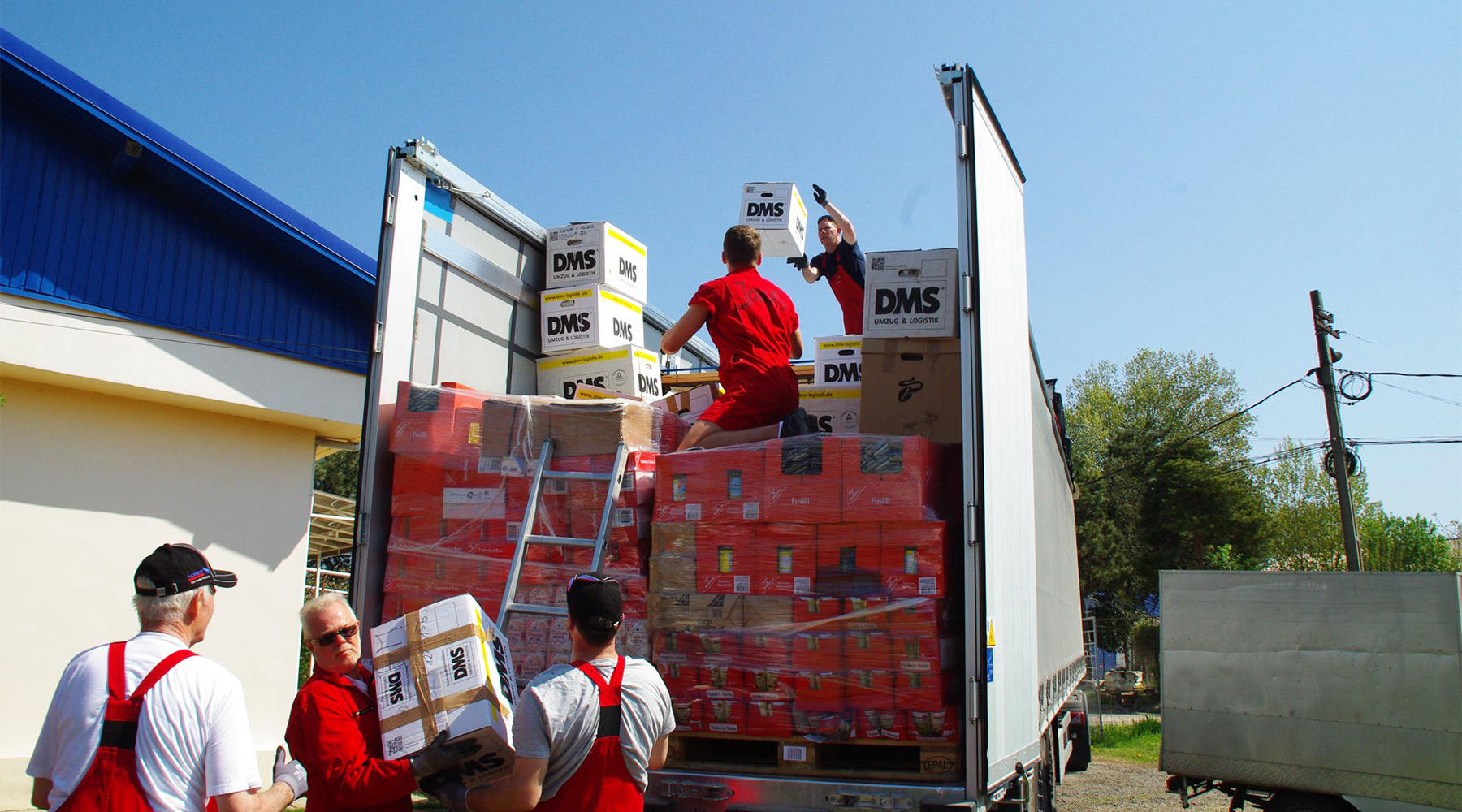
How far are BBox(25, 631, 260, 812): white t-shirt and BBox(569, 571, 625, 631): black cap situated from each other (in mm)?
877

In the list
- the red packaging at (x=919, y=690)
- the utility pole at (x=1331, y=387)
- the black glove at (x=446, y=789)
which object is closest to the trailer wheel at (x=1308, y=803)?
the red packaging at (x=919, y=690)

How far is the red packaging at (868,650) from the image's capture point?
13.0ft

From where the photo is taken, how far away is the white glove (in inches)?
107

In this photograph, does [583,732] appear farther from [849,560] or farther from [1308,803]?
[1308,803]

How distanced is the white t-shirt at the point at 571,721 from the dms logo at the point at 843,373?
3.17m

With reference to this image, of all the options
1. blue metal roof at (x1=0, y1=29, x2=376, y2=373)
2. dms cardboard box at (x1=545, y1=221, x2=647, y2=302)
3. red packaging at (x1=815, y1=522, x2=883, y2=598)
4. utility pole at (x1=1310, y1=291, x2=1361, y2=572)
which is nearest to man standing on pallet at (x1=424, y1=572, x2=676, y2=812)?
red packaging at (x1=815, y1=522, x2=883, y2=598)

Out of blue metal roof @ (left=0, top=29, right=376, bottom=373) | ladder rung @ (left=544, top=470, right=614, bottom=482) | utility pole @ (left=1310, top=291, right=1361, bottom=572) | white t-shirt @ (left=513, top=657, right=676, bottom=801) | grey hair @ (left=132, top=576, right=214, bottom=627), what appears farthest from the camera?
utility pole @ (left=1310, top=291, right=1361, bottom=572)

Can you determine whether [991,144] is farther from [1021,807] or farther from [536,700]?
[536,700]

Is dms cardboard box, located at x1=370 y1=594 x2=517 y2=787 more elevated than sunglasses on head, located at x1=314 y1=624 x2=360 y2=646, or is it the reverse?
sunglasses on head, located at x1=314 y1=624 x2=360 y2=646

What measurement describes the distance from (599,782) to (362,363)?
821 centimetres

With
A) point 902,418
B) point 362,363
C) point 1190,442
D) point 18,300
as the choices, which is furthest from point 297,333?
point 1190,442

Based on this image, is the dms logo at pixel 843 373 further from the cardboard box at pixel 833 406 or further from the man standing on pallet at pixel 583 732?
the man standing on pallet at pixel 583 732

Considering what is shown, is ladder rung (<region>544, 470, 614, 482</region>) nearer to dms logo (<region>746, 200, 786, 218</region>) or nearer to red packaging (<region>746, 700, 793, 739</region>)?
red packaging (<region>746, 700, 793, 739</region>)

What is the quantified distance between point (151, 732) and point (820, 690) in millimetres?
2378
